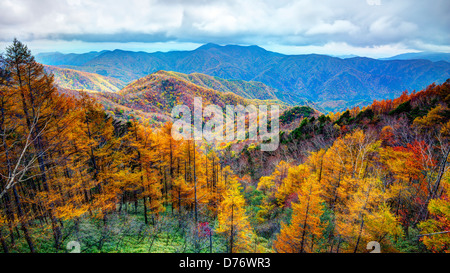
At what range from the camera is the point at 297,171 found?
1134 inches

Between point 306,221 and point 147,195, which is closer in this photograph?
point 306,221

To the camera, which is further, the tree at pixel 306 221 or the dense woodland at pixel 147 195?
the tree at pixel 306 221

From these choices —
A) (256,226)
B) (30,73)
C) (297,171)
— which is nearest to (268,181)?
(297,171)

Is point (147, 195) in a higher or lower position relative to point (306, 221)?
higher

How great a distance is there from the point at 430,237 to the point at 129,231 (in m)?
22.9

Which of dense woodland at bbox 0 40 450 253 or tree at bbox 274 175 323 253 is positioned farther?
tree at bbox 274 175 323 253
